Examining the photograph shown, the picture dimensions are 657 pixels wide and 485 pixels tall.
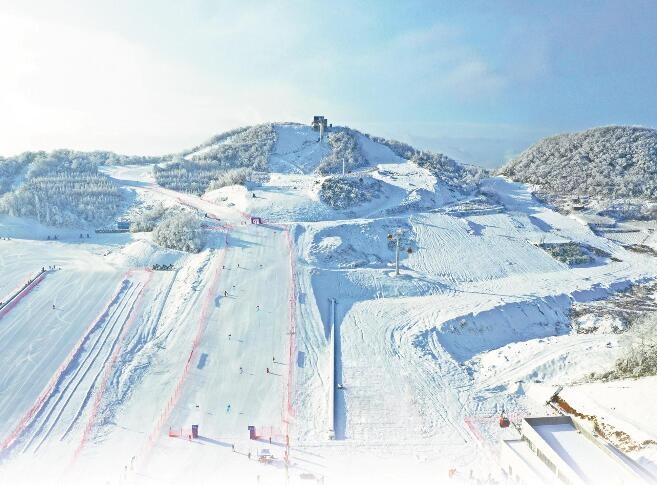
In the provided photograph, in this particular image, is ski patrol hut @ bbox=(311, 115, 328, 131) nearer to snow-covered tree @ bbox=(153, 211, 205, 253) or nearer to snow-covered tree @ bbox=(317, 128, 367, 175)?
snow-covered tree @ bbox=(317, 128, 367, 175)

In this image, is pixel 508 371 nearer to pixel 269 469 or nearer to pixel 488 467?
pixel 488 467

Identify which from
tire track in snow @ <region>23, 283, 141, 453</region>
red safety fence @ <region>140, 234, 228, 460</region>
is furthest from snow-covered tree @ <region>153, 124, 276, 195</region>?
tire track in snow @ <region>23, 283, 141, 453</region>

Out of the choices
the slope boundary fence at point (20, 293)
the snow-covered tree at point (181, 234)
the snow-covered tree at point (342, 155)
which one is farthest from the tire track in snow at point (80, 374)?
the snow-covered tree at point (342, 155)

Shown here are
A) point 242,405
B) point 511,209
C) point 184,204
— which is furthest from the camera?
point 511,209

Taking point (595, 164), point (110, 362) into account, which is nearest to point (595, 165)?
point (595, 164)

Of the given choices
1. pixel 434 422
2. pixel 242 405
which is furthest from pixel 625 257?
pixel 242 405

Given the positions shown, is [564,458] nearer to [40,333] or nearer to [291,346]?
[291,346]

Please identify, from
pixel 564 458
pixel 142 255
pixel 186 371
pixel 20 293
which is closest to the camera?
pixel 564 458
